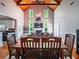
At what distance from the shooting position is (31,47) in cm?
355

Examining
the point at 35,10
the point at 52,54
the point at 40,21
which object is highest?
the point at 35,10

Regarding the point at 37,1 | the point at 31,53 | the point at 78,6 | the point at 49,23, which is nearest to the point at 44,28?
the point at 49,23

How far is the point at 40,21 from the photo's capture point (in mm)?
19891

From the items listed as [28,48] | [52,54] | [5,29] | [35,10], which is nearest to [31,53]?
[28,48]

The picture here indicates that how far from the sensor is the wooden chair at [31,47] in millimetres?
3467

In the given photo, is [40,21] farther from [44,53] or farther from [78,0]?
[44,53]

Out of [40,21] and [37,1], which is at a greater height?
[37,1]

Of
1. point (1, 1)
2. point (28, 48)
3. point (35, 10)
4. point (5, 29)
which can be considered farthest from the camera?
point (35, 10)

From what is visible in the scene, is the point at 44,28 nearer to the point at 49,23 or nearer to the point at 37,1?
the point at 49,23

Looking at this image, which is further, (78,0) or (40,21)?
(40,21)

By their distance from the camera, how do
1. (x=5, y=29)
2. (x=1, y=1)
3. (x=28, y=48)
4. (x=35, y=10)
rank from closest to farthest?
1. (x=28, y=48)
2. (x=1, y=1)
3. (x=5, y=29)
4. (x=35, y=10)

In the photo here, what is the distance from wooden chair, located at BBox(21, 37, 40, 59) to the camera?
3.47 metres

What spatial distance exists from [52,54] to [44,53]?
174 mm

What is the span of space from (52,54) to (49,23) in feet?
53.6
